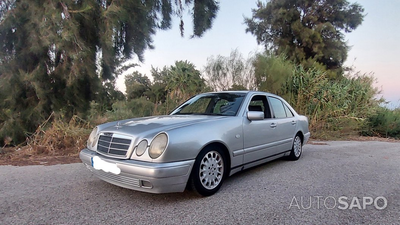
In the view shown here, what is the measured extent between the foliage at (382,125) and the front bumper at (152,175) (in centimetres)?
1125

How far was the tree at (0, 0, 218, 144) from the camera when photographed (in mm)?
5898

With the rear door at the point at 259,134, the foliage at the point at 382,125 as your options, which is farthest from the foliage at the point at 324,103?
the rear door at the point at 259,134

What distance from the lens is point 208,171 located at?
3.19m

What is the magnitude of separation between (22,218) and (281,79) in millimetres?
9796

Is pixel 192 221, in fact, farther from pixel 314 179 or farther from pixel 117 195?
pixel 314 179

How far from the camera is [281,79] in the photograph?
10.6m

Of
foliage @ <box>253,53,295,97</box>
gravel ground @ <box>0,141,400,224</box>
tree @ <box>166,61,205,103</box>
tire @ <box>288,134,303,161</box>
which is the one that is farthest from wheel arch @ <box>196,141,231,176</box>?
foliage @ <box>253,53,295,97</box>

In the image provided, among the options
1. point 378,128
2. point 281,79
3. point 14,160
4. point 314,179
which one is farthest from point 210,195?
point 378,128

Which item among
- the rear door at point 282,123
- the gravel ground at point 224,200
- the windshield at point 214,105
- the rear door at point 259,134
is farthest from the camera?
the rear door at point 282,123

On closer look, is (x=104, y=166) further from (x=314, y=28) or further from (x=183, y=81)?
(x=314, y=28)

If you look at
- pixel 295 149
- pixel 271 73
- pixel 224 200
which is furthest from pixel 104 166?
pixel 271 73

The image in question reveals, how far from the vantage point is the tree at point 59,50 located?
19.4ft

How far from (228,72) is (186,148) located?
9044 mm

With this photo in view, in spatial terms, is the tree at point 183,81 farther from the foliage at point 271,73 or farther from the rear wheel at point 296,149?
the rear wheel at point 296,149
